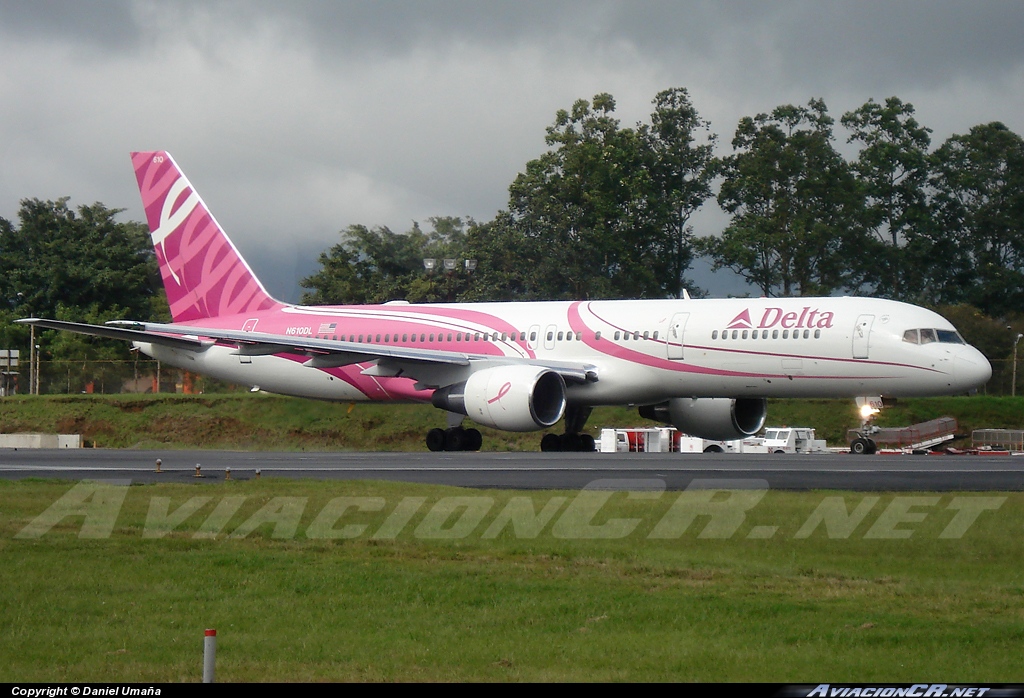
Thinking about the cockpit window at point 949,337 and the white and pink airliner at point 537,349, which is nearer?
the cockpit window at point 949,337

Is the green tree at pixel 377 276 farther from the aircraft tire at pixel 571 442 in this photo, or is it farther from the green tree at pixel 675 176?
the aircraft tire at pixel 571 442

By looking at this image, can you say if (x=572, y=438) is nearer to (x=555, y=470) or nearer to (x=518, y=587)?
(x=555, y=470)

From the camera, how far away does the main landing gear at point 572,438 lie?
34.7 metres

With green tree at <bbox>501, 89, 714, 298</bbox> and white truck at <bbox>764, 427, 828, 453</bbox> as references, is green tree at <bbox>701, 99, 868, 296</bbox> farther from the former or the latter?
white truck at <bbox>764, 427, 828, 453</bbox>

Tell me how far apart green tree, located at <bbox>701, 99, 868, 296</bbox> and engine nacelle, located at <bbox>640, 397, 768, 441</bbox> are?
30384 mm

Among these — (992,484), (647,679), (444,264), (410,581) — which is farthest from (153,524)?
(444,264)

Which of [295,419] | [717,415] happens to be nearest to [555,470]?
[717,415]

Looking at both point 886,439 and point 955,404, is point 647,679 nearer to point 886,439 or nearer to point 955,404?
point 886,439

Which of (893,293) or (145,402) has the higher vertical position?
(893,293)

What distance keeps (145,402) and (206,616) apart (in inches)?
1564

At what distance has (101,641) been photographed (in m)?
9.17

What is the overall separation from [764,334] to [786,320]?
627 mm

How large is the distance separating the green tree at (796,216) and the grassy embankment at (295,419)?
712 inches

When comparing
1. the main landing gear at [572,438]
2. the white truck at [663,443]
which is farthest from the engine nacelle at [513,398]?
the white truck at [663,443]
